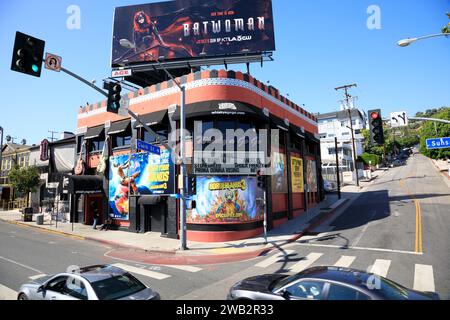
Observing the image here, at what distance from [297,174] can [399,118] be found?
40.4 ft

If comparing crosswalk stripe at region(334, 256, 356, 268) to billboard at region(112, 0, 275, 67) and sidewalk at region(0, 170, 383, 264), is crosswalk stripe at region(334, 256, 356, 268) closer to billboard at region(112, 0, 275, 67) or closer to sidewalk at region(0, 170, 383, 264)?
sidewalk at region(0, 170, 383, 264)

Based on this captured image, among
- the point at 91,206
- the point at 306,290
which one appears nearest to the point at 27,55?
the point at 306,290

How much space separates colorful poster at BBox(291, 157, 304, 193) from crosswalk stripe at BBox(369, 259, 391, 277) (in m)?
13.4

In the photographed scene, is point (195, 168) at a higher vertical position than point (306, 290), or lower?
higher

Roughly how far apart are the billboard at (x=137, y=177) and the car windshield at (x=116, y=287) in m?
12.8

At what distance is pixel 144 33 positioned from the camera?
25.6 meters

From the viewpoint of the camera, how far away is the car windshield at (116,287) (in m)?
5.93

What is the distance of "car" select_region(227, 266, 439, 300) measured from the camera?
5.20 metres

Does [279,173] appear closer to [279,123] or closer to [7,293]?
[279,123]

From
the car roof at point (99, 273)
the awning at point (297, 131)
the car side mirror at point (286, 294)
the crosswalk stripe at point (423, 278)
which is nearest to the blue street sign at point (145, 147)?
the car roof at point (99, 273)

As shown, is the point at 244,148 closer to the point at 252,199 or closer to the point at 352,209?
the point at 252,199

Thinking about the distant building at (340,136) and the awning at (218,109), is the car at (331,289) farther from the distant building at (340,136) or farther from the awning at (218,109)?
the distant building at (340,136)
